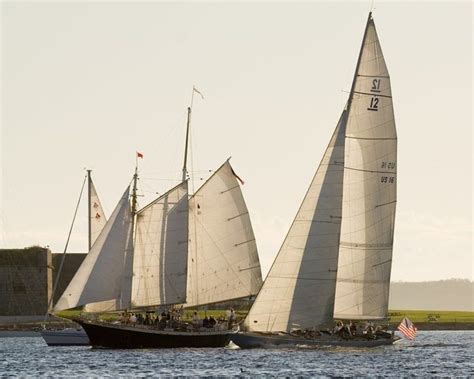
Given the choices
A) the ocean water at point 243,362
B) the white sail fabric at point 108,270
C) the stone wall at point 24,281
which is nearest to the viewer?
the ocean water at point 243,362

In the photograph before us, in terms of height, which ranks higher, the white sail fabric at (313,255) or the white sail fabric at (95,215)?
the white sail fabric at (95,215)

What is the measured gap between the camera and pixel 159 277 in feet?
383

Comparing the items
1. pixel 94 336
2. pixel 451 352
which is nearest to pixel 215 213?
pixel 94 336

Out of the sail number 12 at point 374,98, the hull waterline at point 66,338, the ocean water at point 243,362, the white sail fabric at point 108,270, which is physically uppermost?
the sail number 12 at point 374,98

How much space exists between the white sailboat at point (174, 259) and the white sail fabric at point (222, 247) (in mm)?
75

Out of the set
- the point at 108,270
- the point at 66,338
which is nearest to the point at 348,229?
the point at 108,270

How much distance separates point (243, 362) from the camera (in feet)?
326

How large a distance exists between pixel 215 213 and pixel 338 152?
16.2m

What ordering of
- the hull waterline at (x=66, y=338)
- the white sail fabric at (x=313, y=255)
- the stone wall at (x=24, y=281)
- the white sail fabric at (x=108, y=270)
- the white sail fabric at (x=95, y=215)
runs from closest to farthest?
the white sail fabric at (x=313, y=255), the white sail fabric at (x=108, y=270), the hull waterline at (x=66, y=338), the white sail fabric at (x=95, y=215), the stone wall at (x=24, y=281)

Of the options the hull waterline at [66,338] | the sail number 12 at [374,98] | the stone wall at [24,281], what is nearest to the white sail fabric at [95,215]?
the hull waterline at [66,338]

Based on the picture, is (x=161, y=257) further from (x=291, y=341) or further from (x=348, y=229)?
(x=348, y=229)

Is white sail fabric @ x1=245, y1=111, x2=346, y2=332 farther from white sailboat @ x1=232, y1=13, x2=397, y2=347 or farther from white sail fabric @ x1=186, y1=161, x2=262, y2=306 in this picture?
white sail fabric @ x1=186, y1=161, x2=262, y2=306

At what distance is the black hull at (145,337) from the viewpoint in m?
117

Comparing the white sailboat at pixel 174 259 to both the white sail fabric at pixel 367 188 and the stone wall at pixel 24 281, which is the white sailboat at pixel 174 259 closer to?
the white sail fabric at pixel 367 188
